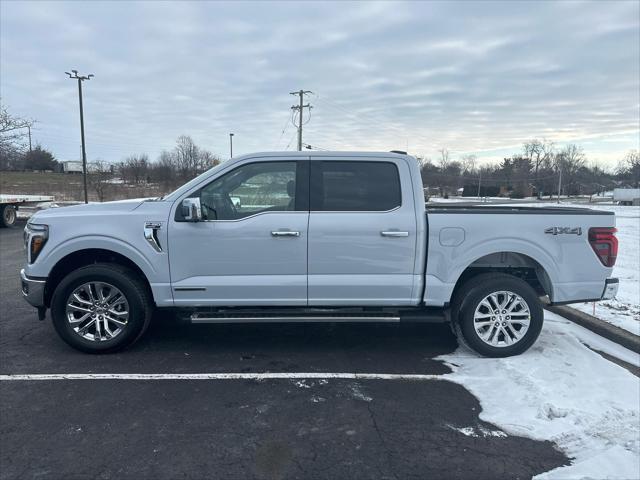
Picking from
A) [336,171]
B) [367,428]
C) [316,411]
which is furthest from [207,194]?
[367,428]

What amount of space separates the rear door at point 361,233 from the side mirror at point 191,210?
1089mm

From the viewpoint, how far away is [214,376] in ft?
13.9

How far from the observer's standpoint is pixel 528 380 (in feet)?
13.6

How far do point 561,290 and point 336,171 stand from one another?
2.63 meters

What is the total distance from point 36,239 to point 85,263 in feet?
1.66

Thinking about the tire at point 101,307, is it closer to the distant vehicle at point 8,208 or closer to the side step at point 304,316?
the side step at point 304,316

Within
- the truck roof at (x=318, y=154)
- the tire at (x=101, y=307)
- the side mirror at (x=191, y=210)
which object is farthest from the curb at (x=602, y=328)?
the tire at (x=101, y=307)

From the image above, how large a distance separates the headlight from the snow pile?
4182 mm

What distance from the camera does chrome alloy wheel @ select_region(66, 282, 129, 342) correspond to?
4617 millimetres

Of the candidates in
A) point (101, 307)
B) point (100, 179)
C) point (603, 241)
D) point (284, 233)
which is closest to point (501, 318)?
point (603, 241)

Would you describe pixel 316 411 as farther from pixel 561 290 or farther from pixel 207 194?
pixel 561 290

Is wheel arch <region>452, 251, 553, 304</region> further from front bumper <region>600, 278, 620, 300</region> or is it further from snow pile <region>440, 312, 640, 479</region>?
snow pile <region>440, 312, 640, 479</region>

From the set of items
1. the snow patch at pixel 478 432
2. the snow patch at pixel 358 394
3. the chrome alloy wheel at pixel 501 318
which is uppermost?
the chrome alloy wheel at pixel 501 318

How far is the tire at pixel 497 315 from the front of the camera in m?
4.66
